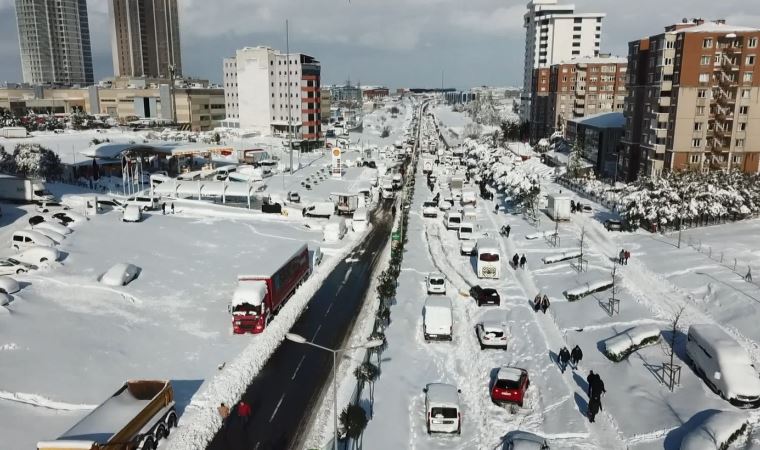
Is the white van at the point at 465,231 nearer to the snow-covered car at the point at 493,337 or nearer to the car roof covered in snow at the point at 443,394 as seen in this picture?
the snow-covered car at the point at 493,337

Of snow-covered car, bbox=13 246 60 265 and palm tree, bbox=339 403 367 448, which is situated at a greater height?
snow-covered car, bbox=13 246 60 265

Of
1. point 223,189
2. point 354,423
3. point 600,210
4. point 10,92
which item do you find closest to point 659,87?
point 600,210

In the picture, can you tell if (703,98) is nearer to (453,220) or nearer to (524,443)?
(453,220)

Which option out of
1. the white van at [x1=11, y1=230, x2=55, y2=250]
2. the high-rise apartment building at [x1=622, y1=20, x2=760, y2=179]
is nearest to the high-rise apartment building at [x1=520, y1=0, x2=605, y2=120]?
the high-rise apartment building at [x1=622, y1=20, x2=760, y2=179]

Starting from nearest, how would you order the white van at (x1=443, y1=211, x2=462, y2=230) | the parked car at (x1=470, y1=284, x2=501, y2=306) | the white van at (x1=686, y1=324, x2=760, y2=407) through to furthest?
1. the white van at (x1=686, y1=324, x2=760, y2=407)
2. the parked car at (x1=470, y1=284, x2=501, y2=306)
3. the white van at (x1=443, y1=211, x2=462, y2=230)

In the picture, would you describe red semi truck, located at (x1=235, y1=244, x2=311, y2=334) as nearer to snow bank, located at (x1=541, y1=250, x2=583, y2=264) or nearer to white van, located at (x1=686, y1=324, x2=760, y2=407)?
white van, located at (x1=686, y1=324, x2=760, y2=407)
